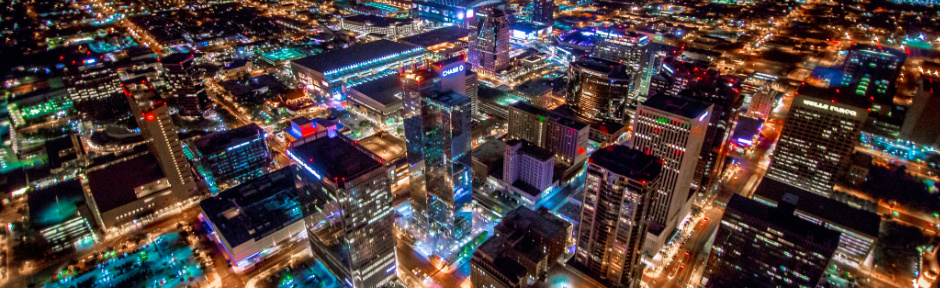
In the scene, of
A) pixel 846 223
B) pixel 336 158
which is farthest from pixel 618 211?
pixel 846 223

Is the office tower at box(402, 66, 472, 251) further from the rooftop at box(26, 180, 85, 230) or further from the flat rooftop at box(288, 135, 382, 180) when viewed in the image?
the rooftop at box(26, 180, 85, 230)

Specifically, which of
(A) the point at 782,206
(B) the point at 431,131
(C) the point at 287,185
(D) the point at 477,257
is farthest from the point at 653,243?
(C) the point at 287,185

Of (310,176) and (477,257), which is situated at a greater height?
(310,176)

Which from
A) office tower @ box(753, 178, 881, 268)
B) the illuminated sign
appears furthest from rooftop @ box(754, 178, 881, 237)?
the illuminated sign

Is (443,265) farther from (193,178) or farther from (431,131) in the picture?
(193,178)

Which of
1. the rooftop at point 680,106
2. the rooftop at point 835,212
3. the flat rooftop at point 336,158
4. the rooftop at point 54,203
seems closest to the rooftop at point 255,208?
the flat rooftop at point 336,158

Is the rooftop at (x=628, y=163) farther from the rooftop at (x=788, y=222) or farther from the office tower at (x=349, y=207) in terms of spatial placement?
the office tower at (x=349, y=207)
